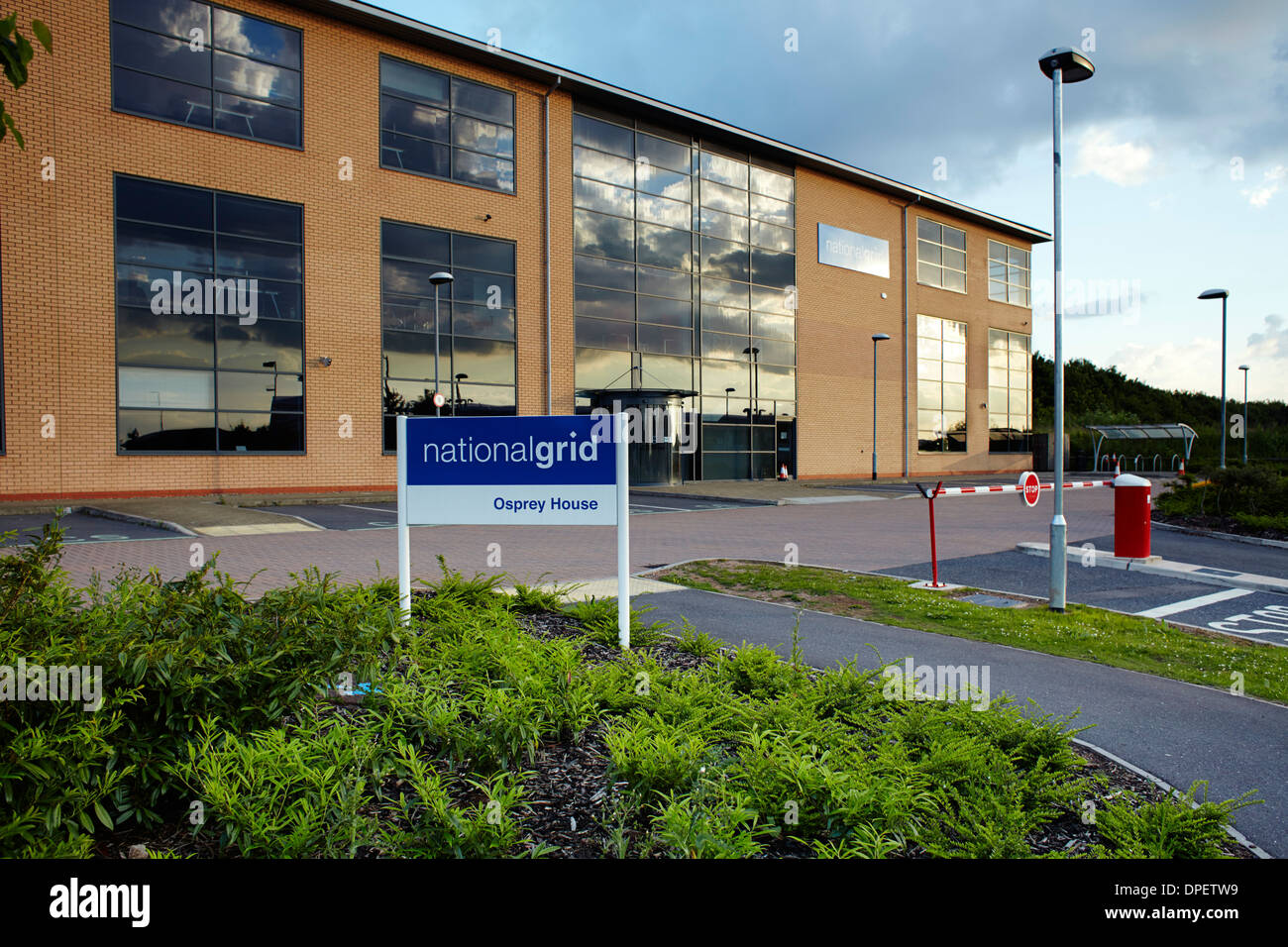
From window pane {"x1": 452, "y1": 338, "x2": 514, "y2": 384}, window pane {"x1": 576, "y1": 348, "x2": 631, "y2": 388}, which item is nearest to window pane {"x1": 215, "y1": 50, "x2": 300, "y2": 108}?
window pane {"x1": 452, "y1": 338, "x2": 514, "y2": 384}

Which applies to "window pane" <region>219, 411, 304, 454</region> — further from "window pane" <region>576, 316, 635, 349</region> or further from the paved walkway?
the paved walkway

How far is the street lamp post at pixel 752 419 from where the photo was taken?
34.7 metres

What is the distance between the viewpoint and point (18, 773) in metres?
2.64

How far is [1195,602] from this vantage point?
30.5 ft

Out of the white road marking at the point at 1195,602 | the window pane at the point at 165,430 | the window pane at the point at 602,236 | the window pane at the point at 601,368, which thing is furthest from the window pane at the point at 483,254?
the white road marking at the point at 1195,602

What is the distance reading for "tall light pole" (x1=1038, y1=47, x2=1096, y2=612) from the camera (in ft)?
27.5

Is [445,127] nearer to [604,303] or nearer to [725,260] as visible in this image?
[604,303]

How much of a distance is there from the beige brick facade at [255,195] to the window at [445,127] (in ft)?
1.16

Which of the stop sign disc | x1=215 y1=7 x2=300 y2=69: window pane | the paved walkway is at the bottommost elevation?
the paved walkway

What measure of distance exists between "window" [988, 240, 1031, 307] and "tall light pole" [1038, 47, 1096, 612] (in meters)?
42.3

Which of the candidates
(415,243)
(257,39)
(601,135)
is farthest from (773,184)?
(257,39)
